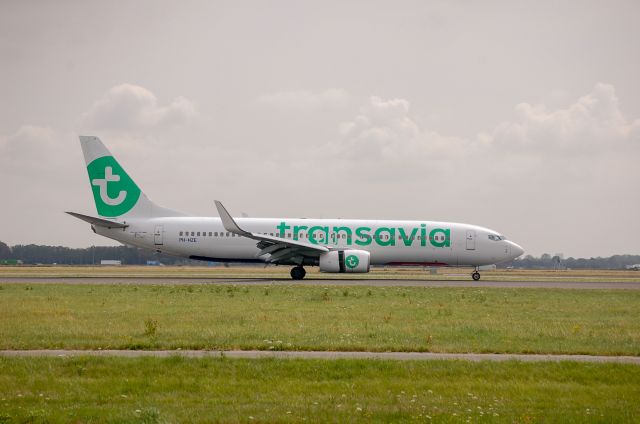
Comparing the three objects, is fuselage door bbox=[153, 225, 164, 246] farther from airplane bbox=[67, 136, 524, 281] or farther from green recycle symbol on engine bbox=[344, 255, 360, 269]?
green recycle symbol on engine bbox=[344, 255, 360, 269]

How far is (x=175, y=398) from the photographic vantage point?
10.2 metres

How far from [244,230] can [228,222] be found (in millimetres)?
2536

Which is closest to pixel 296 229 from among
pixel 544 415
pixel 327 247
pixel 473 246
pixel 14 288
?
pixel 327 247

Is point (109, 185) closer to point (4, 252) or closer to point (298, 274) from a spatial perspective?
point (298, 274)

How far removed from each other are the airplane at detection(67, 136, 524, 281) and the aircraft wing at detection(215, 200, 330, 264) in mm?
144

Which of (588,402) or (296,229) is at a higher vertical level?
(296,229)

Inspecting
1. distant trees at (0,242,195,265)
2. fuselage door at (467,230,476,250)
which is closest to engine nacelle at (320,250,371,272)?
fuselage door at (467,230,476,250)

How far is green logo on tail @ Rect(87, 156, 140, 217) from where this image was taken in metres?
43.5

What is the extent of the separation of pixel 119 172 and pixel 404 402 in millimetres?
36603

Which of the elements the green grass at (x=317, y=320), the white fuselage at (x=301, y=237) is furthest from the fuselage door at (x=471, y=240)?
the green grass at (x=317, y=320)

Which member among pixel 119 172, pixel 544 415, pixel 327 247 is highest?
pixel 119 172

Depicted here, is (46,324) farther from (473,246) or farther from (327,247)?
(473,246)

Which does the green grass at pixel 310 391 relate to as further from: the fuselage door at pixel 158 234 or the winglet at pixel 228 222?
the fuselage door at pixel 158 234

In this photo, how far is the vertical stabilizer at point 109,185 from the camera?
43500 mm
